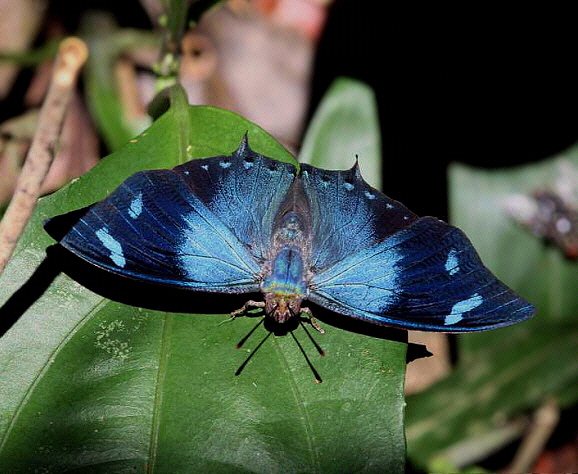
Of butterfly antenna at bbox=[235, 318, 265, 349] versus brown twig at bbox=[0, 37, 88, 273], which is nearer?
brown twig at bbox=[0, 37, 88, 273]

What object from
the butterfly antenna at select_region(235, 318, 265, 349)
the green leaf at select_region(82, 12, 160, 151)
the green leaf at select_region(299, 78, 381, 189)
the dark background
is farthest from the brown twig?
the dark background

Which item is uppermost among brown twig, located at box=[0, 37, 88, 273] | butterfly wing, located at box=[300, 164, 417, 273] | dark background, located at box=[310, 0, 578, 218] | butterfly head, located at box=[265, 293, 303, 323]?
dark background, located at box=[310, 0, 578, 218]

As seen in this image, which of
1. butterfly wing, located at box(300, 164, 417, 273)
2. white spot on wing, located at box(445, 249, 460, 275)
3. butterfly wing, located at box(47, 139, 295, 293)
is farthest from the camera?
butterfly wing, located at box(300, 164, 417, 273)

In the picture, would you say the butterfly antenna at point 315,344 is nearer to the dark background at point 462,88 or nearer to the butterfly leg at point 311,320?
the butterfly leg at point 311,320

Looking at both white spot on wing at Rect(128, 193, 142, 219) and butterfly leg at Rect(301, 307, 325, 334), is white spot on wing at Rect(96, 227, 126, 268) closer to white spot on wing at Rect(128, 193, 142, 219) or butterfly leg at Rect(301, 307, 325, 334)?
white spot on wing at Rect(128, 193, 142, 219)

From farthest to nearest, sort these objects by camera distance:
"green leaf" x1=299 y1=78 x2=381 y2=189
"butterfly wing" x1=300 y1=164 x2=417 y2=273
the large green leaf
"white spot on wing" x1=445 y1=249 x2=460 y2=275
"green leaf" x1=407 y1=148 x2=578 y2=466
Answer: "green leaf" x1=407 y1=148 x2=578 y2=466, "green leaf" x1=299 y1=78 x2=381 y2=189, "butterfly wing" x1=300 y1=164 x2=417 y2=273, "white spot on wing" x1=445 y1=249 x2=460 y2=275, the large green leaf

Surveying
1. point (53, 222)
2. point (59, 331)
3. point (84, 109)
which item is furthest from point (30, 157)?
point (84, 109)

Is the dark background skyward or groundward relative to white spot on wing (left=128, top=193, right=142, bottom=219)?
skyward

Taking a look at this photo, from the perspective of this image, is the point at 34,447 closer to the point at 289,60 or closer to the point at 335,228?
the point at 335,228

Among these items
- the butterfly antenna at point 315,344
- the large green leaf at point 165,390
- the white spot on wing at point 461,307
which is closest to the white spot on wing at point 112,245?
the large green leaf at point 165,390
